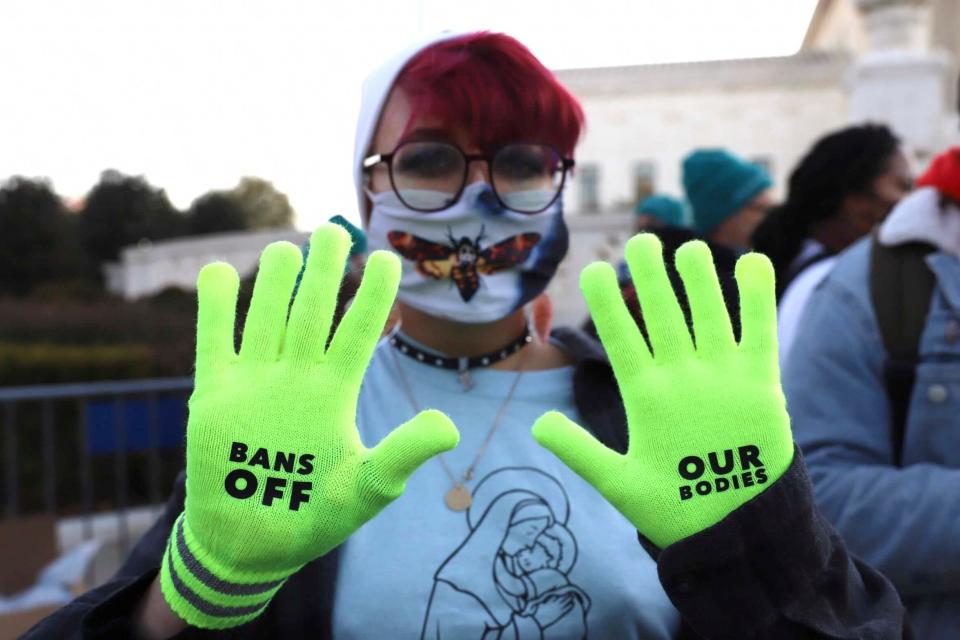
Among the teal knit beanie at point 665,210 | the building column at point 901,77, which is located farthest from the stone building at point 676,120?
the teal knit beanie at point 665,210

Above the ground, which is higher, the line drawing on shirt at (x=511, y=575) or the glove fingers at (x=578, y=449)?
the glove fingers at (x=578, y=449)

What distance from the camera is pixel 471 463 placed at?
1552 millimetres

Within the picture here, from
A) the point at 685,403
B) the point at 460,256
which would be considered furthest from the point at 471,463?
the point at 685,403

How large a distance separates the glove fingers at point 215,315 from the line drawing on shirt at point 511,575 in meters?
0.50

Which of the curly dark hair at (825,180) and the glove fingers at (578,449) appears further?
the curly dark hair at (825,180)

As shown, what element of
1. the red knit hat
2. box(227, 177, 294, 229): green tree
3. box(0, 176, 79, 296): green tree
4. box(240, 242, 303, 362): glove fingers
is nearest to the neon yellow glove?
box(240, 242, 303, 362): glove fingers

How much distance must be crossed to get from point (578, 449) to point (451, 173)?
0.66 metres

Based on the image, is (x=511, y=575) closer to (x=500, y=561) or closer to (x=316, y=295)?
(x=500, y=561)

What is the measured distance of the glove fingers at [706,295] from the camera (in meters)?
1.18

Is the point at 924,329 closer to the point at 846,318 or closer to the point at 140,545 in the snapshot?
the point at 846,318

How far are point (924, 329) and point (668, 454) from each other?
964 mm

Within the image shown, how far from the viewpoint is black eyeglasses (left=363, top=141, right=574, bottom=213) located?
1640 mm

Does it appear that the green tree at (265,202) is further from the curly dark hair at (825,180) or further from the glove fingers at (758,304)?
the glove fingers at (758,304)

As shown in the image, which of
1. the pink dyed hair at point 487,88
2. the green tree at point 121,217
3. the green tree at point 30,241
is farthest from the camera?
the green tree at point 121,217
